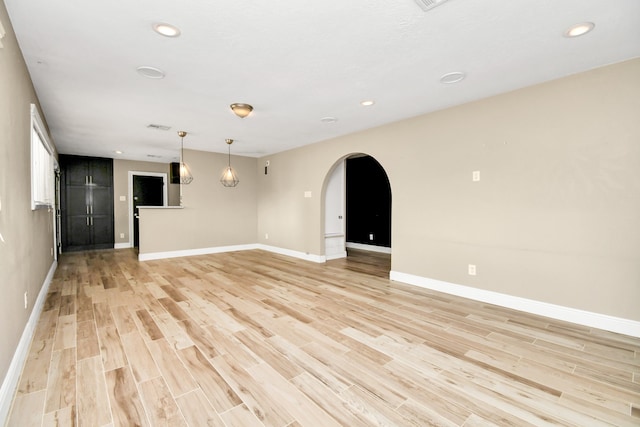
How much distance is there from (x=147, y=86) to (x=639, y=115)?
15.6ft

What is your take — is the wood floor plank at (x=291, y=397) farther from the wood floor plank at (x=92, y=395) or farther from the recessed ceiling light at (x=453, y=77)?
the recessed ceiling light at (x=453, y=77)

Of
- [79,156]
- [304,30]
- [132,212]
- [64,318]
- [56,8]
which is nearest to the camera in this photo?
[56,8]

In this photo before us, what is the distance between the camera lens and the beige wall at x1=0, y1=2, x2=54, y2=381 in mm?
1822

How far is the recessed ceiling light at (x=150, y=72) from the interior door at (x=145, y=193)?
6.27 m

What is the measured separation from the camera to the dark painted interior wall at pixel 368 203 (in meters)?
7.41

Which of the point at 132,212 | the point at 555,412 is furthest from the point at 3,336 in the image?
the point at 132,212

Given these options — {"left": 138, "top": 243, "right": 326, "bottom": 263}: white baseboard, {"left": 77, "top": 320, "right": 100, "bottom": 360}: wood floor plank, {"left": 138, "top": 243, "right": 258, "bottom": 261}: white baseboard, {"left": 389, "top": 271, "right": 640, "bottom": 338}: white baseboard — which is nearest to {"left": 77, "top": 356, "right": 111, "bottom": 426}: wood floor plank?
{"left": 77, "top": 320, "right": 100, "bottom": 360}: wood floor plank

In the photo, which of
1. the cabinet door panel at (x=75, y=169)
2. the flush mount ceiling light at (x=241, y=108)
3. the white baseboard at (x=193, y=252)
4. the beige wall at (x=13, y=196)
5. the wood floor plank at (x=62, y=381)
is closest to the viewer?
the wood floor plank at (x=62, y=381)

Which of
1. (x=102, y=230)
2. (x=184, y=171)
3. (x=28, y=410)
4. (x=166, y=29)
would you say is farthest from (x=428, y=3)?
(x=102, y=230)

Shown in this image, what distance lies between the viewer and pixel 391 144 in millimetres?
4465

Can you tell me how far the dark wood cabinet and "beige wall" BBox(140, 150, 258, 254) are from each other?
2.56 meters

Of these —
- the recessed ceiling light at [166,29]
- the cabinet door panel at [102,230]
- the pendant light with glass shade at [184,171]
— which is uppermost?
the recessed ceiling light at [166,29]

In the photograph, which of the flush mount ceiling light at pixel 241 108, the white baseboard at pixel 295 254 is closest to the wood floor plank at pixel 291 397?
the flush mount ceiling light at pixel 241 108

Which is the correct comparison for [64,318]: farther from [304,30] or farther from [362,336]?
[304,30]
